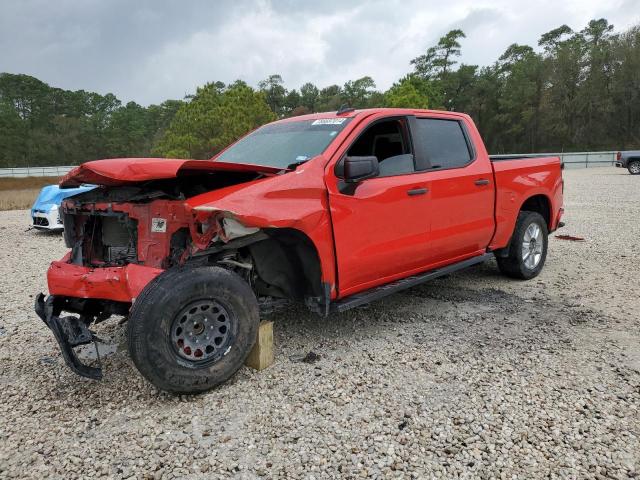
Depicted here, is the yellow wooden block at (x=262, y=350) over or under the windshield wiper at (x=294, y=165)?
under

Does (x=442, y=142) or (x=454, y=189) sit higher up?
(x=442, y=142)

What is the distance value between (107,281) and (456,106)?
63778mm

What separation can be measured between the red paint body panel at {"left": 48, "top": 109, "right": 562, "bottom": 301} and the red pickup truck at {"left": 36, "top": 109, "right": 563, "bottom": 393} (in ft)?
0.04

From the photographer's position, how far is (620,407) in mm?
2756

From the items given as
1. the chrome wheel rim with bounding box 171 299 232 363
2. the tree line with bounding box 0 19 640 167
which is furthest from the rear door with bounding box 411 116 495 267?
the tree line with bounding box 0 19 640 167

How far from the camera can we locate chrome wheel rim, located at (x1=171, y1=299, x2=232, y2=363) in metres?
2.86

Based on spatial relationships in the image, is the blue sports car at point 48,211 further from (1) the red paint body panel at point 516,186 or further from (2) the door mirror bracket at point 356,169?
(1) the red paint body panel at point 516,186

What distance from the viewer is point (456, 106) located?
2409 inches

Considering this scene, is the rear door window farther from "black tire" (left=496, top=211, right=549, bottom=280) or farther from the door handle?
"black tire" (left=496, top=211, right=549, bottom=280)

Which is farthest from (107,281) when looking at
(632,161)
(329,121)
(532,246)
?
(632,161)

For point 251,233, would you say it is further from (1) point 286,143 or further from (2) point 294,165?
(1) point 286,143

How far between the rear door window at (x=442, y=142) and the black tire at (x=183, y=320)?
2139 millimetres

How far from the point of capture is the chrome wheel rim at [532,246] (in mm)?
5328

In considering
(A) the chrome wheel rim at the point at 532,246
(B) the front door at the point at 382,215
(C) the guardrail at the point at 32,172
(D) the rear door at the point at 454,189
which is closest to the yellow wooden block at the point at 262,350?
(B) the front door at the point at 382,215
